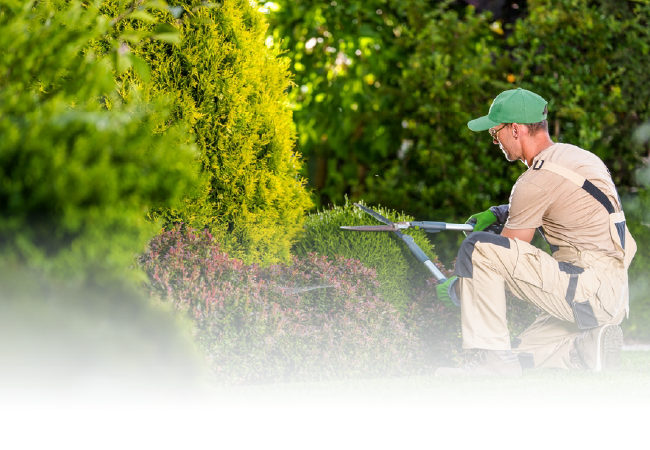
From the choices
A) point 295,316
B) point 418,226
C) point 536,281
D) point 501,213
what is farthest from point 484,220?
point 295,316

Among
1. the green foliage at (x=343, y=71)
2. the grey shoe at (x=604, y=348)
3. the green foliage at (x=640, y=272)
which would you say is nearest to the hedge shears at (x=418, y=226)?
the grey shoe at (x=604, y=348)

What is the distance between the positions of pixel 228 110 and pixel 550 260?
2.24 metres

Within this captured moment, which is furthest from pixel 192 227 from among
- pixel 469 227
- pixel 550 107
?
pixel 550 107

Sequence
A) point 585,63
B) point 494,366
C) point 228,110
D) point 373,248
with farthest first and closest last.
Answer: point 585,63 → point 373,248 → point 228,110 → point 494,366

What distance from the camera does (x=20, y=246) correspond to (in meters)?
1.94

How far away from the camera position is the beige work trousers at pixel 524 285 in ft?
12.5

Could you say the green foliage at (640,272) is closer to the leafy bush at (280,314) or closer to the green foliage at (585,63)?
the green foliage at (585,63)

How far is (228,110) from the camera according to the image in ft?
14.0

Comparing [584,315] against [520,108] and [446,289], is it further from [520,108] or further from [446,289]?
[520,108]

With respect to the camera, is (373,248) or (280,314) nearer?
(280,314)

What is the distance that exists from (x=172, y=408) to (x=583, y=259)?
109 inches

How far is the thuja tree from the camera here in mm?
4137

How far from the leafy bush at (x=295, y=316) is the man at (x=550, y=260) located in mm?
538

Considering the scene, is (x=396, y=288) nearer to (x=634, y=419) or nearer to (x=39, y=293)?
(x=634, y=419)
